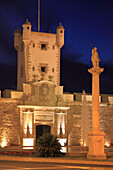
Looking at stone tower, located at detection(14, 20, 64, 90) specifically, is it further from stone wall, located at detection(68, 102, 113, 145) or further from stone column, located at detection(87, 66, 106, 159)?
stone column, located at detection(87, 66, 106, 159)

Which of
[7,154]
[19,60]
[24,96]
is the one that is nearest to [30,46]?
[19,60]

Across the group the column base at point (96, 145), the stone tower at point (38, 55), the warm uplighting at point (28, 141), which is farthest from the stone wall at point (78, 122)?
the column base at point (96, 145)

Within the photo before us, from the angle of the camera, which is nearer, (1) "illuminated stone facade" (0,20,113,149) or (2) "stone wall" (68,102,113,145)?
(1) "illuminated stone facade" (0,20,113,149)

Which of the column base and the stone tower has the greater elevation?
the stone tower

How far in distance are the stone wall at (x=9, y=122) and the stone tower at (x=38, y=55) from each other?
3990 mm

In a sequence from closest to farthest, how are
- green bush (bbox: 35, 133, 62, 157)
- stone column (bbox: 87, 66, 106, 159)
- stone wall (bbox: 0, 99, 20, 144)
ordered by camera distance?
1. stone column (bbox: 87, 66, 106, 159)
2. green bush (bbox: 35, 133, 62, 157)
3. stone wall (bbox: 0, 99, 20, 144)

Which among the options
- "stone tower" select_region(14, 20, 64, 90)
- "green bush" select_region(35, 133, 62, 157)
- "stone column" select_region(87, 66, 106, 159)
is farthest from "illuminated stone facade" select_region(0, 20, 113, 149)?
"stone column" select_region(87, 66, 106, 159)

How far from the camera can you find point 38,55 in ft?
125

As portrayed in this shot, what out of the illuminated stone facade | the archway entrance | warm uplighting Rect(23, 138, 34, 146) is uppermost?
the illuminated stone facade

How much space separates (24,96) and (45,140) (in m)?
13.3

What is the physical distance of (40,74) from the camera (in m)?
37.6

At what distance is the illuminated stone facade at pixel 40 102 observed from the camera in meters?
34.5

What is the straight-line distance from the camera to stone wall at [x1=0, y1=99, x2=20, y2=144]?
112ft

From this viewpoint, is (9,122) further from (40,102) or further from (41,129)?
(40,102)
